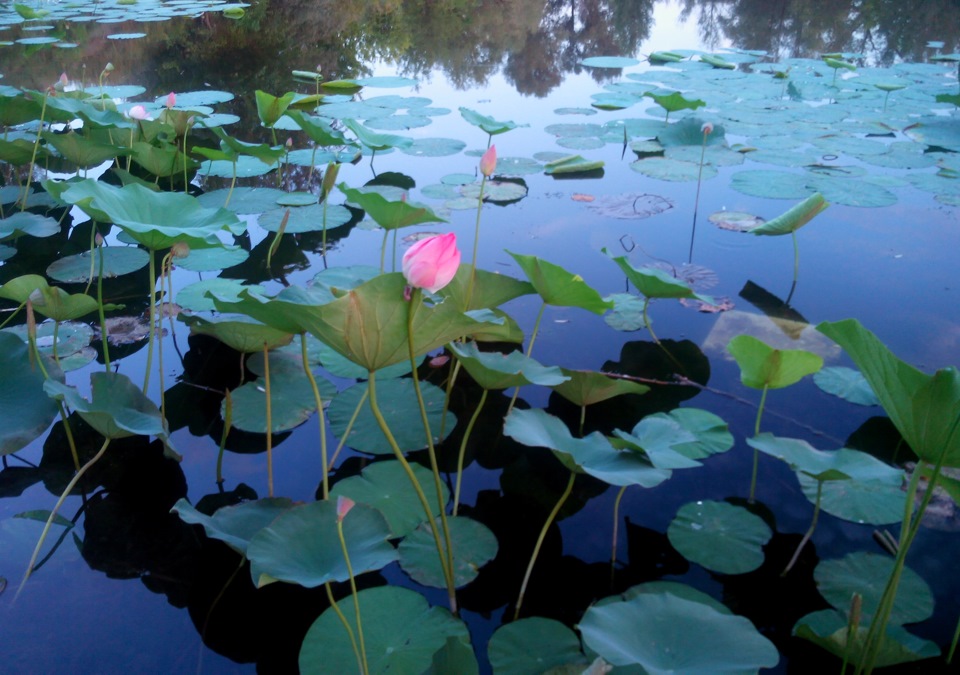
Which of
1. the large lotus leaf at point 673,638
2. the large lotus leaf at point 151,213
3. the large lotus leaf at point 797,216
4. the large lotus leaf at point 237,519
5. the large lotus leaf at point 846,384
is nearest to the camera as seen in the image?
the large lotus leaf at point 673,638

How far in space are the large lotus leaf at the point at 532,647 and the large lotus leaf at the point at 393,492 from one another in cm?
21

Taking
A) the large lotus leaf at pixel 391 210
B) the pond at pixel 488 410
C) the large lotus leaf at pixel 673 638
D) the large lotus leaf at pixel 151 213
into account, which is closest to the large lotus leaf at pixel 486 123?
the pond at pixel 488 410

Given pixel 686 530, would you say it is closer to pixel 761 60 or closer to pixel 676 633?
pixel 676 633

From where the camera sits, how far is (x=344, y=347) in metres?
0.88

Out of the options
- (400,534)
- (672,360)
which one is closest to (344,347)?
(400,534)

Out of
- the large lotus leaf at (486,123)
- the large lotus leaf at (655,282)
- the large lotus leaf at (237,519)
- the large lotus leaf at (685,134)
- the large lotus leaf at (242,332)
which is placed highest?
the large lotus leaf at (486,123)

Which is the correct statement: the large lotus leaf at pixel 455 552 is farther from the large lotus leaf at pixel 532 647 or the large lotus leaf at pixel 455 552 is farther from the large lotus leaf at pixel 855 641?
the large lotus leaf at pixel 855 641

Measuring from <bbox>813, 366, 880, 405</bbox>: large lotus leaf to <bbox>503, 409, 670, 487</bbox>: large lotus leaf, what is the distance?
2.37ft

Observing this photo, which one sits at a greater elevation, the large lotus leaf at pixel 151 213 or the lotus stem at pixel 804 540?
the large lotus leaf at pixel 151 213

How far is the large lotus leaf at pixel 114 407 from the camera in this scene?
1056 millimetres

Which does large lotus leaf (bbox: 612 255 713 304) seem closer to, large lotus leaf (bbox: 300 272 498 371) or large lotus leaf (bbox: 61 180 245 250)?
large lotus leaf (bbox: 300 272 498 371)

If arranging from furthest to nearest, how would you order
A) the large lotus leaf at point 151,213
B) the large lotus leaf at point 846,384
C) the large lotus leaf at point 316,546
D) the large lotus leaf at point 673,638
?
the large lotus leaf at point 846,384 < the large lotus leaf at point 151,213 < the large lotus leaf at point 316,546 < the large lotus leaf at point 673,638

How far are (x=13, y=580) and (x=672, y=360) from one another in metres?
1.37

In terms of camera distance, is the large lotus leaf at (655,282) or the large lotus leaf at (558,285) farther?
the large lotus leaf at (655,282)
